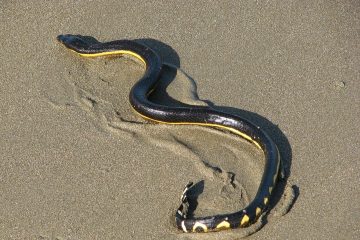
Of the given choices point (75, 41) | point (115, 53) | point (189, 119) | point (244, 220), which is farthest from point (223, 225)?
point (75, 41)

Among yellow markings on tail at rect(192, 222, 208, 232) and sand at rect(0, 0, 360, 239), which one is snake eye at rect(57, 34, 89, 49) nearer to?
sand at rect(0, 0, 360, 239)

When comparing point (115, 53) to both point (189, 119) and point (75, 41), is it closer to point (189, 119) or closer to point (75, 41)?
point (75, 41)

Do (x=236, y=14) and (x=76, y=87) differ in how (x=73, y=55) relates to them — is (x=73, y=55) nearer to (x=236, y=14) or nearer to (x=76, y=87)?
(x=76, y=87)

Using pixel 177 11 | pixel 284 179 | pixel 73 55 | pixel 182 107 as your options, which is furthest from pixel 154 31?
pixel 284 179

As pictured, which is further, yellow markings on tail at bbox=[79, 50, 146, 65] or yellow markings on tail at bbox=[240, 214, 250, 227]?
yellow markings on tail at bbox=[79, 50, 146, 65]

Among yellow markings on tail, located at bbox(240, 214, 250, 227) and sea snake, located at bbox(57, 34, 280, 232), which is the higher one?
sea snake, located at bbox(57, 34, 280, 232)

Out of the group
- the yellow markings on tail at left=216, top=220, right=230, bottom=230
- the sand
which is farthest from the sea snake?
the sand

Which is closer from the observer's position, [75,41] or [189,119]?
[189,119]
